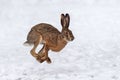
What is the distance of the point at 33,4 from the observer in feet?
15.0

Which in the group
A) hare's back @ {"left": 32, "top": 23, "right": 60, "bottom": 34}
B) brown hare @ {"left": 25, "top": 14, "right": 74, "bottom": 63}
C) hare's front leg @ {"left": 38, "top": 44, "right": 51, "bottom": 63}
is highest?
hare's back @ {"left": 32, "top": 23, "right": 60, "bottom": 34}

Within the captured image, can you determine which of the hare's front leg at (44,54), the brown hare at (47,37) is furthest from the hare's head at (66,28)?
the hare's front leg at (44,54)

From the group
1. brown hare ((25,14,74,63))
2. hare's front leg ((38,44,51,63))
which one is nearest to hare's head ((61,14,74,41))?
brown hare ((25,14,74,63))

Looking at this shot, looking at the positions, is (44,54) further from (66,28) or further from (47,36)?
(66,28)

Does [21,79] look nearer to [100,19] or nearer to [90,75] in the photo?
→ [90,75]

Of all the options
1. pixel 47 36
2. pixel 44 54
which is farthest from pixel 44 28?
pixel 44 54

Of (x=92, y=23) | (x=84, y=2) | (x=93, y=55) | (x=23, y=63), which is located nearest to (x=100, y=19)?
(x=92, y=23)

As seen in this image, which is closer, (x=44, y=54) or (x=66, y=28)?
(x=66, y=28)

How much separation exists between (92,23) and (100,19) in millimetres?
145

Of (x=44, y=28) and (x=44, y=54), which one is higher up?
(x=44, y=28)

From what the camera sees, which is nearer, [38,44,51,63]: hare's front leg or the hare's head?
the hare's head

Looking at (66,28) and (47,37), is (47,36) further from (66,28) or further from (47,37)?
(66,28)

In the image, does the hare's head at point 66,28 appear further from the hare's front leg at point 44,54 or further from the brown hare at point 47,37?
the hare's front leg at point 44,54

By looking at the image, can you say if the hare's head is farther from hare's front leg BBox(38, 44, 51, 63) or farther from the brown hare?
hare's front leg BBox(38, 44, 51, 63)
